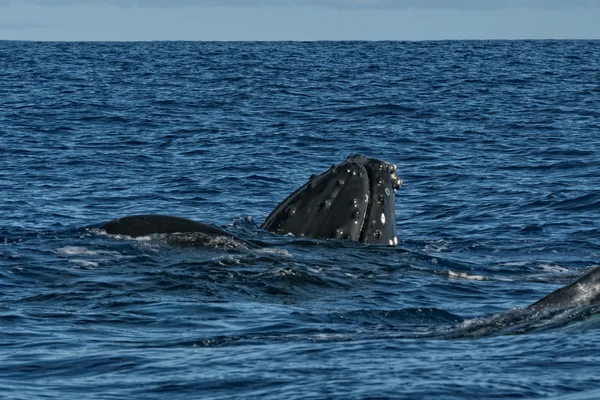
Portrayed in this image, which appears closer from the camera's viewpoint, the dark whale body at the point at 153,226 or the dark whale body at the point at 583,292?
the dark whale body at the point at 583,292

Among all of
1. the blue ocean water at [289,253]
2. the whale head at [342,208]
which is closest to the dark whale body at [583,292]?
the blue ocean water at [289,253]

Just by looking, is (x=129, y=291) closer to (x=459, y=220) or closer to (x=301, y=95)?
(x=459, y=220)

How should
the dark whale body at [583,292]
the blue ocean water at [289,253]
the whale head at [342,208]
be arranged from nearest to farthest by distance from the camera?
the blue ocean water at [289,253]
the dark whale body at [583,292]
the whale head at [342,208]

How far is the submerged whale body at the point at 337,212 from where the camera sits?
1645 cm

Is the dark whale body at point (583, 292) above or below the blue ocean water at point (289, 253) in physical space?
above

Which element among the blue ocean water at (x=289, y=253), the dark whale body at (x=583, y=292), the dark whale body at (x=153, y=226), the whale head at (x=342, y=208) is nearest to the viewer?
the blue ocean water at (x=289, y=253)

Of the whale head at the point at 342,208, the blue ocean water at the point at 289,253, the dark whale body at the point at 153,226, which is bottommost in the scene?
the blue ocean water at the point at 289,253

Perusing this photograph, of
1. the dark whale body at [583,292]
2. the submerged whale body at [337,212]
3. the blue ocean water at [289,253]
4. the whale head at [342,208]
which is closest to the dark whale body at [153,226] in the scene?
the submerged whale body at [337,212]

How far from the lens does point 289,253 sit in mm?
16078

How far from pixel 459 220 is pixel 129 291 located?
10.2m

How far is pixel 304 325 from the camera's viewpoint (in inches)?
502

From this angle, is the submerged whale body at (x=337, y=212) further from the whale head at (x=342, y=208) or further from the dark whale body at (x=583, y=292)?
the dark whale body at (x=583, y=292)

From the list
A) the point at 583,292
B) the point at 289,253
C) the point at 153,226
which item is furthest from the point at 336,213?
the point at 583,292

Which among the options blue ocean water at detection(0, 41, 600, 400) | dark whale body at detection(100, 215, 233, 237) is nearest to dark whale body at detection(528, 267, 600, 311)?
blue ocean water at detection(0, 41, 600, 400)
